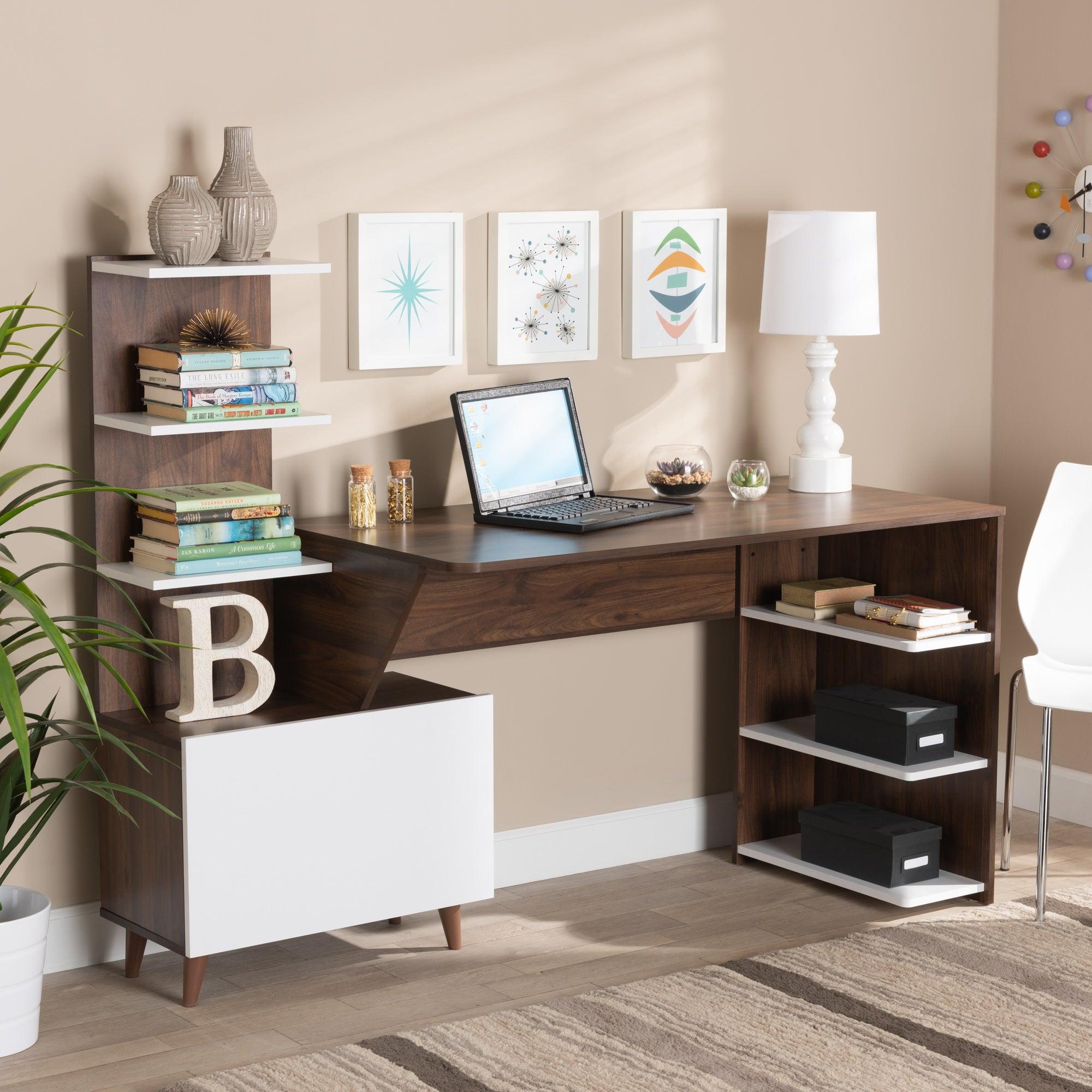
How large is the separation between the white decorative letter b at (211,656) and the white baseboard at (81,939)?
0.48m

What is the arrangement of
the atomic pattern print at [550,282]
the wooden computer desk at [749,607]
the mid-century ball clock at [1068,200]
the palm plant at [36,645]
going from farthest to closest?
the mid-century ball clock at [1068,200] → the atomic pattern print at [550,282] → the wooden computer desk at [749,607] → the palm plant at [36,645]

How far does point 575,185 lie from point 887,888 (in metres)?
1.69

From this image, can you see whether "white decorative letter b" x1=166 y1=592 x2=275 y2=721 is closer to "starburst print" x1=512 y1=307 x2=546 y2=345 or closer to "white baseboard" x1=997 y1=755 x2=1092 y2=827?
"starburst print" x1=512 y1=307 x2=546 y2=345

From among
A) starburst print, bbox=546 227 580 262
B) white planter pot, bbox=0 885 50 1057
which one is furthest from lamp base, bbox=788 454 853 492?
white planter pot, bbox=0 885 50 1057

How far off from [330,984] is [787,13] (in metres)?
2.45

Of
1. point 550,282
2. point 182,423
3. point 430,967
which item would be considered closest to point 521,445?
point 550,282

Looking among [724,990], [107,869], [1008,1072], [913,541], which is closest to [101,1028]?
[107,869]

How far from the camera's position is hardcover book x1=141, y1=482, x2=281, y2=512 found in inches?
118

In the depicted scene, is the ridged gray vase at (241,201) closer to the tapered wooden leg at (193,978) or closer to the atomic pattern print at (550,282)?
the atomic pattern print at (550,282)

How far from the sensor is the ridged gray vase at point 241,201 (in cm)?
310

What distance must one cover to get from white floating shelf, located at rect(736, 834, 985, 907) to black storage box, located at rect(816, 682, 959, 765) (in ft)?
0.93

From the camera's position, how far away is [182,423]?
298 cm

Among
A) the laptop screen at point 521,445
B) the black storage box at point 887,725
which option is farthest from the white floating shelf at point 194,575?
the black storage box at point 887,725

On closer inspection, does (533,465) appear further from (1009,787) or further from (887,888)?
(1009,787)
